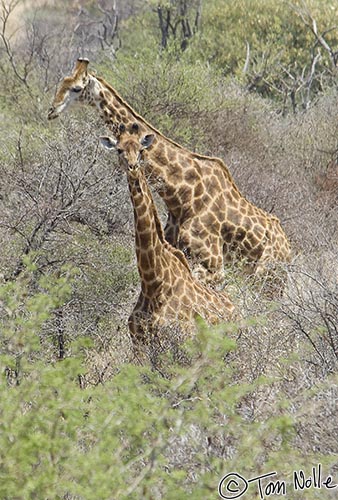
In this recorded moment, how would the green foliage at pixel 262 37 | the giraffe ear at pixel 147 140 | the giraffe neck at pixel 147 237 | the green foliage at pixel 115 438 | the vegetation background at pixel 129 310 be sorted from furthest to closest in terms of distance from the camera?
1. the green foliage at pixel 262 37
2. the giraffe ear at pixel 147 140
3. the giraffe neck at pixel 147 237
4. the vegetation background at pixel 129 310
5. the green foliage at pixel 115 438

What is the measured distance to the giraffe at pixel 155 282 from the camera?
26.6ft

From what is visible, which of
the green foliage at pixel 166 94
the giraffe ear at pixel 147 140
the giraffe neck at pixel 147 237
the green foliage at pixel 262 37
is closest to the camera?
the giraffe neck at pixel 147 237

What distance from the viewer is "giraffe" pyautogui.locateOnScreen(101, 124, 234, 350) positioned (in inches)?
320

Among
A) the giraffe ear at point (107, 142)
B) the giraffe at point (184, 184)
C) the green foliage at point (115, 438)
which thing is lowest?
the giraffe at point (184, 184)

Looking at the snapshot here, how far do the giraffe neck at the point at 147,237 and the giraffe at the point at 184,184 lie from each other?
1.66 m

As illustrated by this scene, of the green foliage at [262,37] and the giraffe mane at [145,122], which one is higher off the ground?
the giraffe mane at [145,122]

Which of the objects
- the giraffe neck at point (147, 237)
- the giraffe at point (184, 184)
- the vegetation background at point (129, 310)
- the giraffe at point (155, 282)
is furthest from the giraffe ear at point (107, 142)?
the giraffe at point (184, 184)

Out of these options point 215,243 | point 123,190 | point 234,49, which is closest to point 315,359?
point 215,243

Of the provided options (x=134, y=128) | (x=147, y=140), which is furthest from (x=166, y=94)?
(x=147, y=140)

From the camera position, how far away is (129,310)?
10.0 meters

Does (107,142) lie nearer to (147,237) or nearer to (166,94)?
(147,237)

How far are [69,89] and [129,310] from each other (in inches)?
81.6

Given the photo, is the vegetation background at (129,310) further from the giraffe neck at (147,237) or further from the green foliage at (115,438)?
the giraffe neck at (147,237)

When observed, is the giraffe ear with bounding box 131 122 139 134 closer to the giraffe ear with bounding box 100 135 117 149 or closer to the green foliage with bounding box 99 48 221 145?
the giraffe ear with bounding box 100 135 117 149
